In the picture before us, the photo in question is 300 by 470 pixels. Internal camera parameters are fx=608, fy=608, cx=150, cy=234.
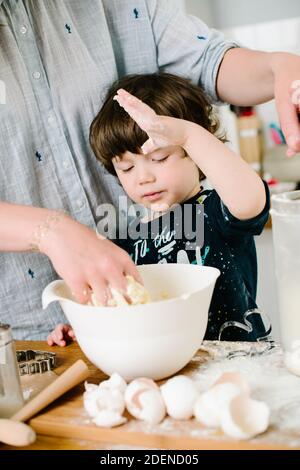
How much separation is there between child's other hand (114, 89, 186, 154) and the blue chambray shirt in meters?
0.30

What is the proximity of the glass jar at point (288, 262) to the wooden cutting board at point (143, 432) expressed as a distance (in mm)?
206

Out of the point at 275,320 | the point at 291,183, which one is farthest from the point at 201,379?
the point at 291,183

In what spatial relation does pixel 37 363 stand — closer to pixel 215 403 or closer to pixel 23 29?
pixel 215 403

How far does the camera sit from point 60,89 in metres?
1.32

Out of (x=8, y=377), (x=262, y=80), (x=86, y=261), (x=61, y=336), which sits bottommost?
(x=61, y=336)

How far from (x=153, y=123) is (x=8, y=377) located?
1.55 feet

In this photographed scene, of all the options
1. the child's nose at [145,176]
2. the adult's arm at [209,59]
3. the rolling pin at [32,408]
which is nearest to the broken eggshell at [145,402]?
the rolling pin at [32,408]

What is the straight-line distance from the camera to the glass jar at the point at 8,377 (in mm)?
854

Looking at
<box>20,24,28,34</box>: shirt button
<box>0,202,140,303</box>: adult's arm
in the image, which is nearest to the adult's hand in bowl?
<box>0,202,140,303</box>: adult's arm

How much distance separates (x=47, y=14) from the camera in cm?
133

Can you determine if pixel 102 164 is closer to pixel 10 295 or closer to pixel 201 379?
pixel 10 295

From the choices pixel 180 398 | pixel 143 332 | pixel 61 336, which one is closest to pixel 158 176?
pixel 61 336

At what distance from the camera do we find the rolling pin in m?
0.77

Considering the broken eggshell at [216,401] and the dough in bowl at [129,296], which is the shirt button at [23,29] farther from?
the broken eggshell at [216,401]
